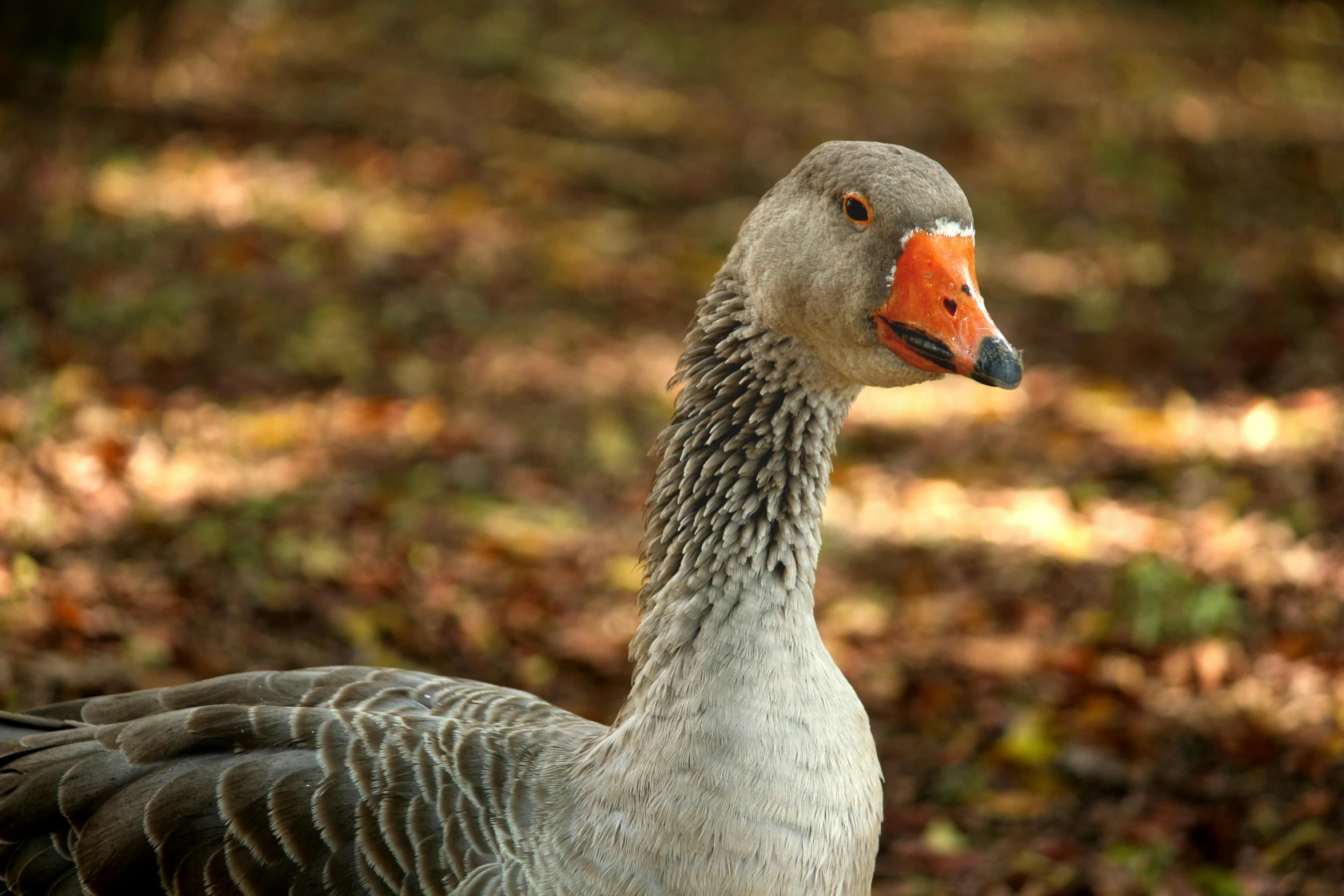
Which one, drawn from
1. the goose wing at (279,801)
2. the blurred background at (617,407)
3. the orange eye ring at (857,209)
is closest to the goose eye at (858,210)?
the orange eye ring at (857,209)

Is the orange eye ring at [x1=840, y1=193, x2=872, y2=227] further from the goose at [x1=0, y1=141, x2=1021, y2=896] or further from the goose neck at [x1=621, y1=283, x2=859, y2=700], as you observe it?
the goose neck at [x1=621, y1=283, x2=859, y2=700]

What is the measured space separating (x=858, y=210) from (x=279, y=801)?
2.38 metres

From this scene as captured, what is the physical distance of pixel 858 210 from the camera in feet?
12.1

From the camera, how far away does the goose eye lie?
367 cm

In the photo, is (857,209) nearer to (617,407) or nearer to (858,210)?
(858,210)

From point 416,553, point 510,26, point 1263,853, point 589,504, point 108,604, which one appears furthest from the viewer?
point 510,26

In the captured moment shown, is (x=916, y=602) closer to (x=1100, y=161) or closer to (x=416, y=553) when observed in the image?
(x=416, y=553)

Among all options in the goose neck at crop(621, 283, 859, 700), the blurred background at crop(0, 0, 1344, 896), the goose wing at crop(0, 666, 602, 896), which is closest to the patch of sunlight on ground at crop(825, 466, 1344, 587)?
the blurred background at crop(0, 0, 1344, 896)

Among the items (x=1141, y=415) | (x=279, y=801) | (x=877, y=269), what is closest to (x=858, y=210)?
(x=877, y=269)

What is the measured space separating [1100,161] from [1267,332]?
14.1 feet

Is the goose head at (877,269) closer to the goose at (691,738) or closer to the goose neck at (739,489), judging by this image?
the goose at (691,738)

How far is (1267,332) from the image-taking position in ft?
33.8

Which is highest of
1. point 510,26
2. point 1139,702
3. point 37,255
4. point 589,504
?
point 510,26

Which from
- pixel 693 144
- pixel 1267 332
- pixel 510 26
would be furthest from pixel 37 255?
pixel 1267 332
